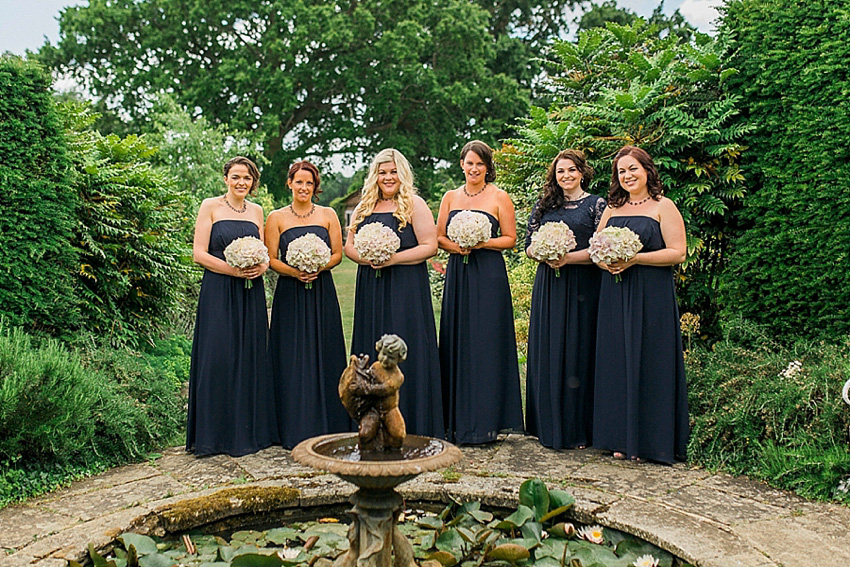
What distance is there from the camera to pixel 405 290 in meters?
5.45

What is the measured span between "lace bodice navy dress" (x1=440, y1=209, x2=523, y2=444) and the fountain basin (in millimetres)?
1924

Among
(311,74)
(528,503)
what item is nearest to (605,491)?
(528,503)

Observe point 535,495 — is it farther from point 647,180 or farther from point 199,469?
point 647,180

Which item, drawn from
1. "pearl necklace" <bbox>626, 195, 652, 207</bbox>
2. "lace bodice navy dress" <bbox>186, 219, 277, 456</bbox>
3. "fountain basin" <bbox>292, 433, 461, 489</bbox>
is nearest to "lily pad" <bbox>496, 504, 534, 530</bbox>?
"fountain basin" <bbox>292, 433, 461, 489</bbox>

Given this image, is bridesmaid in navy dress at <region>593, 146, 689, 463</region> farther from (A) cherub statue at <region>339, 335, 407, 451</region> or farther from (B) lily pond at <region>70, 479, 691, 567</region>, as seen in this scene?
(A) cherub statue at <region>339, 335, 407, 451</region>

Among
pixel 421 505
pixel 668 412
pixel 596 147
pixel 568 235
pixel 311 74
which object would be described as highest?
pixel 311 74

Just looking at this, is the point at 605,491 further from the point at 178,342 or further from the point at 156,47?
the point at 156,47

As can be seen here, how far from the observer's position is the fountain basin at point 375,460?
311cm

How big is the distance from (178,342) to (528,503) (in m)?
5.64

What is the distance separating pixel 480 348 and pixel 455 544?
1902 mm

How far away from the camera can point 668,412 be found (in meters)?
5.12

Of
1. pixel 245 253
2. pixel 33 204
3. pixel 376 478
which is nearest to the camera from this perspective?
pixel 376 478

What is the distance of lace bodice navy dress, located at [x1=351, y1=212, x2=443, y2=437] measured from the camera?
5.41 m

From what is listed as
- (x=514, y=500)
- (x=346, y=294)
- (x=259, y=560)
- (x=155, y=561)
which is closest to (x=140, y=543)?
(x=155, y=561)
